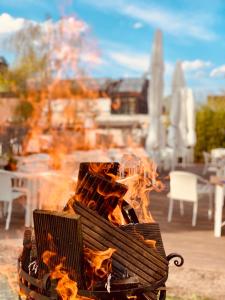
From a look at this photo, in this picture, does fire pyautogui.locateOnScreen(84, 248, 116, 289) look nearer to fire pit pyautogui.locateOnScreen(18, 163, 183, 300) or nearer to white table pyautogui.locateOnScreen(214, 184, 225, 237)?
fire pit pyautogui.locateOnScreen(18, 163, 183, 300)

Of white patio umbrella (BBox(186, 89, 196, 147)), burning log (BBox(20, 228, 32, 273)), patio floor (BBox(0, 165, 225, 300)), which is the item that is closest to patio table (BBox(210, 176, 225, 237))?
patio floor (BBox(0, 165, 225, 300))

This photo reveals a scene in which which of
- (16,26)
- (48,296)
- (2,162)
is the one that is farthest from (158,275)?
(16,26)

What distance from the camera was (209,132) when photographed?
68.3 feet

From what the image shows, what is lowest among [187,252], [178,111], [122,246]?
[187,252]

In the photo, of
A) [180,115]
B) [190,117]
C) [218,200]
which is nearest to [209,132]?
[190,117]

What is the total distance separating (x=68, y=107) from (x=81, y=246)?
17312mm

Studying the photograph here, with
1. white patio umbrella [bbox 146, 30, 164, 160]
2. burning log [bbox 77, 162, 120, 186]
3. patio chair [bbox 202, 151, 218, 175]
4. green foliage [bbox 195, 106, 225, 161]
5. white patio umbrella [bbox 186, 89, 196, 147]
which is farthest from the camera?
green foliage [bbox 195, 106, 225, 161]

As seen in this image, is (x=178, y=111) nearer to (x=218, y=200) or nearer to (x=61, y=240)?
(x=218, y=200)

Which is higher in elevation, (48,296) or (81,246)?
(81,246)

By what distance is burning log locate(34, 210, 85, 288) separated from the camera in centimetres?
260

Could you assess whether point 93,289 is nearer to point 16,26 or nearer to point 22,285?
point 22,285

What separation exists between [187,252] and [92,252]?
10.8 feet

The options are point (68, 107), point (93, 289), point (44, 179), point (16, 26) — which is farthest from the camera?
point (16, 26)

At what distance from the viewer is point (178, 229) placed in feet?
23.3
